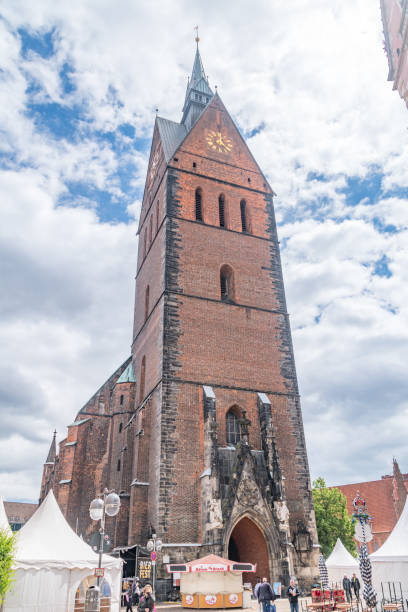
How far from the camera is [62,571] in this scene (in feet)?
45.2

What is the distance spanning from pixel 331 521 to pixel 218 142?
29583 mm

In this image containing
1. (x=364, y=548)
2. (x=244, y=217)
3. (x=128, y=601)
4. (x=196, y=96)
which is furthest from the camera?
(x=196, y=96)

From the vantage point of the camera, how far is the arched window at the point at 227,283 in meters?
26.0

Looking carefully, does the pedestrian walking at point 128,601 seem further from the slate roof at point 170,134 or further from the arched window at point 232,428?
the slate roof at point 170,134

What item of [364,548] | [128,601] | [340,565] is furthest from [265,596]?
[340,565]

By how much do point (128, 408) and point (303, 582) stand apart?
11.7m

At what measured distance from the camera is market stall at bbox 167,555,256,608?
631 inches

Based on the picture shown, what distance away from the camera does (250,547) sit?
20.4 m

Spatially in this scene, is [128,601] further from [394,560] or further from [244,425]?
[394,560]

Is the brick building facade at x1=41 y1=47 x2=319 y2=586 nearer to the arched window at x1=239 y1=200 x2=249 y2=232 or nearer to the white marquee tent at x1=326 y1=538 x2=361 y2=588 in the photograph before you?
the arched window at x1=239 y1=200 x2=249 y2=232

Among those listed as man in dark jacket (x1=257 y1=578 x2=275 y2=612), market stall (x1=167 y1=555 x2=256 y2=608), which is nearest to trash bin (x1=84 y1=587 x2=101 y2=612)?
man in dark jacket (x1=257 y1=578 x2=275 y2=612)

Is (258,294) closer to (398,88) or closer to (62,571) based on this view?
(398,88)

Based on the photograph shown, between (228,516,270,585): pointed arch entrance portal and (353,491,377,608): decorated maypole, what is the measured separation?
5.52m

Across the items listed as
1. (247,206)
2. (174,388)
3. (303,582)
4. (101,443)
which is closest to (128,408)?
(101,443)
